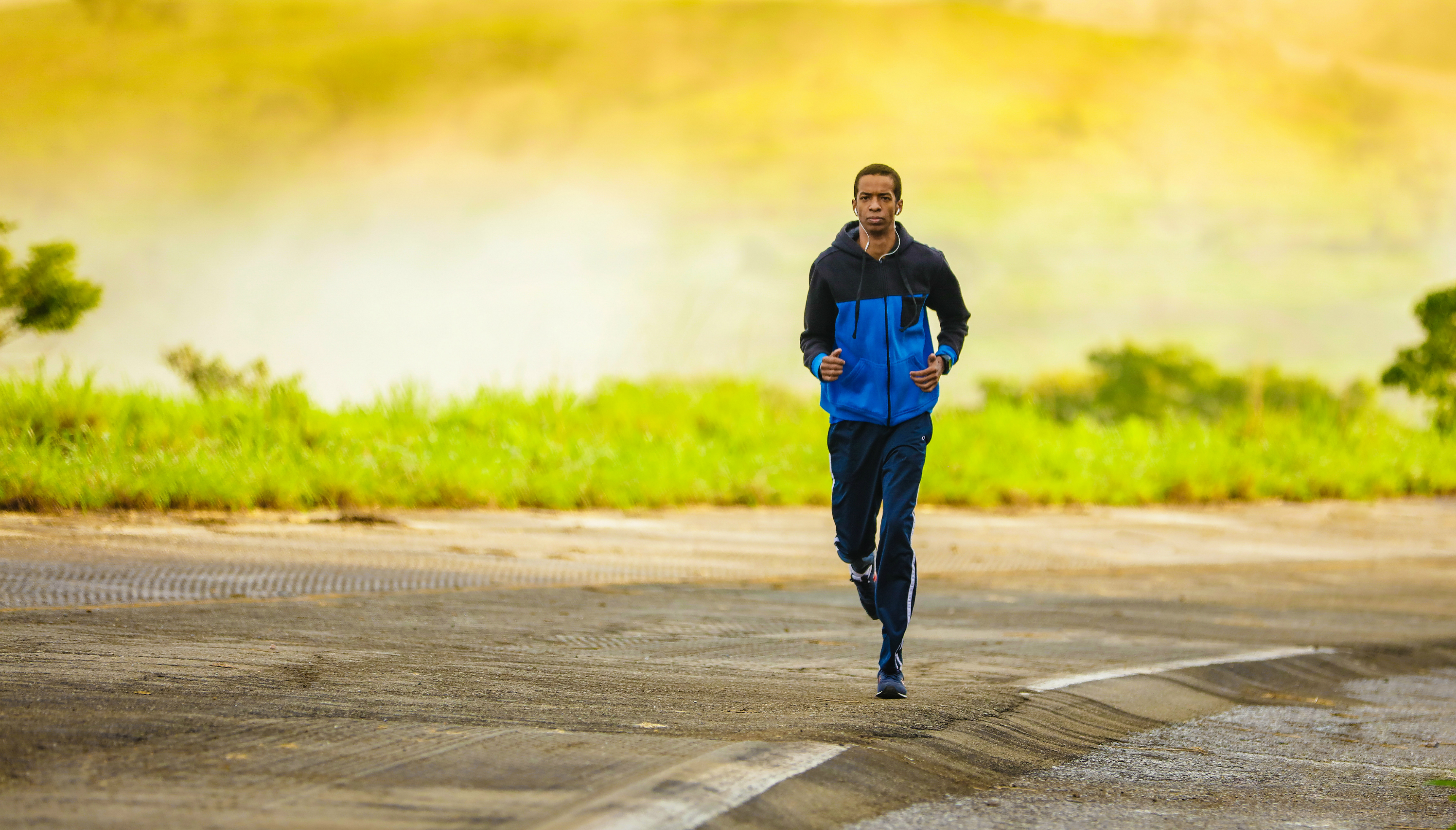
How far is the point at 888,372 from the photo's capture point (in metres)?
5.11

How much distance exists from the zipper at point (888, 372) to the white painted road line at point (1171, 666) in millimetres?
1301

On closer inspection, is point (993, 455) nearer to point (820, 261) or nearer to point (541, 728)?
point (820, 261)

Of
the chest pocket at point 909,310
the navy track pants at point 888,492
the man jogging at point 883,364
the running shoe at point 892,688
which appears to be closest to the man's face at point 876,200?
the man jogging at point 883,364

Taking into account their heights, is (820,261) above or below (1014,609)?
above

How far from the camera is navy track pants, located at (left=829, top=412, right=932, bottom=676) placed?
5113 millimetres

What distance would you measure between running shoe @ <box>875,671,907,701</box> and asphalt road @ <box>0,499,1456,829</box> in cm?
7

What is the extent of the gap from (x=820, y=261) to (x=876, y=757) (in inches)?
75.4

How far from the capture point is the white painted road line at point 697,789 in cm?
320

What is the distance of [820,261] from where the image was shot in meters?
5.22

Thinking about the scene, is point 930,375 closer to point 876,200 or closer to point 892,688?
point 876,200

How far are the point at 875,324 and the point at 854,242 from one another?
0.33 meters

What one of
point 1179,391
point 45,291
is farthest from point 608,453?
point 1179,391

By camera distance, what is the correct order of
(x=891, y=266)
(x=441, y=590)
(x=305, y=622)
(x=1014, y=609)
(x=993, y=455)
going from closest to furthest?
(x=891, y=266)
(x=305, y=622)
(x=441, y=590)
(x=1014, y=609)
(x=993, y=455)

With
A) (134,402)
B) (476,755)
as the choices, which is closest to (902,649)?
(476,755)
